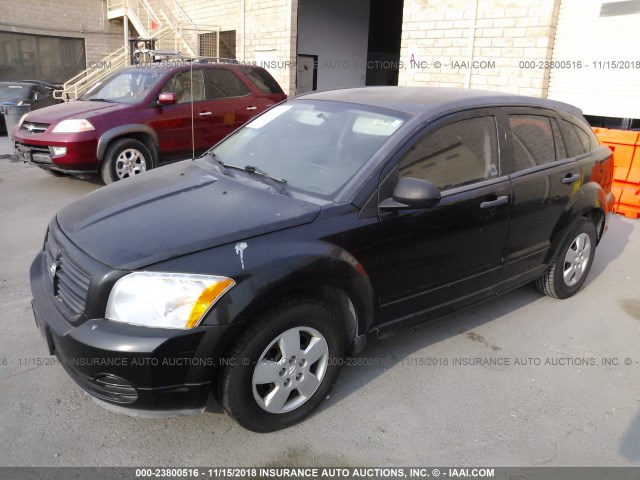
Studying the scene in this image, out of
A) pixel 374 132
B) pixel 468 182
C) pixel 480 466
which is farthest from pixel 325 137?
pixel 480 466

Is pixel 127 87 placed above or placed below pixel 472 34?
below

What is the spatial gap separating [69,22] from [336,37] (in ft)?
45.7

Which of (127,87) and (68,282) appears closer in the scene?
(68,282)

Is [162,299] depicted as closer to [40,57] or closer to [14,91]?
[14,91]

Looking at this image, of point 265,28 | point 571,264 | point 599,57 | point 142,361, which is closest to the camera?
point 142,361

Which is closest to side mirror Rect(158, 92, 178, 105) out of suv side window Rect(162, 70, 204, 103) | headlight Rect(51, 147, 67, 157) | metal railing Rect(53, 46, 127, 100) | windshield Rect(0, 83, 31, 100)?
suv side window Rect(162, 70, 204, 103)

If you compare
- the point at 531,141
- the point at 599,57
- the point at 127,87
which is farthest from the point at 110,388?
the point at 599,57

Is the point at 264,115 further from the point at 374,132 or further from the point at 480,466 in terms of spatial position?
the point at 480,466

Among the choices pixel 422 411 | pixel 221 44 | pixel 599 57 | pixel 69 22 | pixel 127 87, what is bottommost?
pixel 422 411

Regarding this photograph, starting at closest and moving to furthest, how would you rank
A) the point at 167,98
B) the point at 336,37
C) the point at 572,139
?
the point at 572,139, the point at 167,98, the point at 336,37

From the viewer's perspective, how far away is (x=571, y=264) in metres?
4.66

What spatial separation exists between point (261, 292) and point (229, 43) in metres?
16.4

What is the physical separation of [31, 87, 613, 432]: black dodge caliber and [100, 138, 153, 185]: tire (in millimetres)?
4107

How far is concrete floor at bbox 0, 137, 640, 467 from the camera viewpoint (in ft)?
9.02
